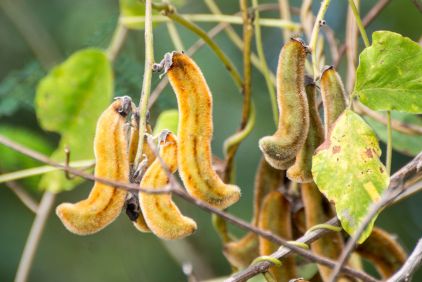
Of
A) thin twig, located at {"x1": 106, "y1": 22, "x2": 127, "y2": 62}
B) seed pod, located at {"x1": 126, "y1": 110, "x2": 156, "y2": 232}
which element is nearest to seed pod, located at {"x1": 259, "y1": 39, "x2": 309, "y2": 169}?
seed pod, located at {"x1": 126, "y1": 110, "x2": 156, "y2": 232}

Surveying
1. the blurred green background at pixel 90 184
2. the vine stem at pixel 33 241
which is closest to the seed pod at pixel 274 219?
the vine stem at pixel 33 241

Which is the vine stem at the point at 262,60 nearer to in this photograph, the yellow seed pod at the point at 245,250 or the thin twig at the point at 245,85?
the thin twig at the point at 245,85

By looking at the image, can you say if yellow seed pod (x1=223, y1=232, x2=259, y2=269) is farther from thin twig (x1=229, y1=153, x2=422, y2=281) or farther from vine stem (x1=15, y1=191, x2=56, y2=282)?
vine stem (x1=15, y1=191, x2=56, y2=282)

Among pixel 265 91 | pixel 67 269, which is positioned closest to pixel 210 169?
pixel 265 91

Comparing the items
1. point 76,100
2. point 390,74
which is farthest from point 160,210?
point 76,100

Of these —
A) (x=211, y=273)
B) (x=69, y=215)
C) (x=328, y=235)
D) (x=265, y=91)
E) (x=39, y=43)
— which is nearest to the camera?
(x=69, y=215)

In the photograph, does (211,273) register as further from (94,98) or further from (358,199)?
(358,199)

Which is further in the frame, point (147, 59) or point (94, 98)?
point (94, 98)

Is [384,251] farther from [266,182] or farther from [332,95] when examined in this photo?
[332,95]
